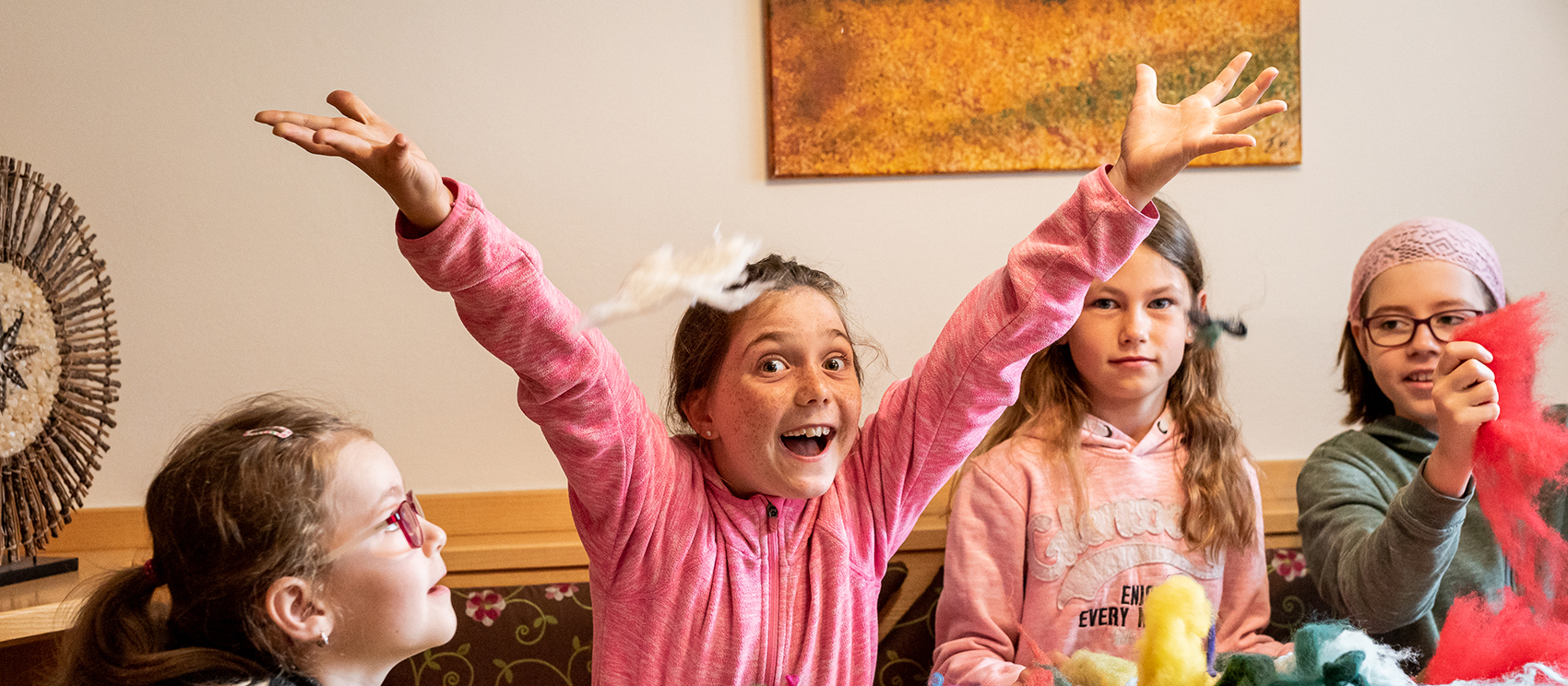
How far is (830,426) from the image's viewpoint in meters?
1.01

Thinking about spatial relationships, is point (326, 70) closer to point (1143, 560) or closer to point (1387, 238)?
point (1143, 560)

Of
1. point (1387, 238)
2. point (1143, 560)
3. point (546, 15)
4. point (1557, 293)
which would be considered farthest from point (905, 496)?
point (1557, 293)

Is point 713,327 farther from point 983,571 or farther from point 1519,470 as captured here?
point 1519,470

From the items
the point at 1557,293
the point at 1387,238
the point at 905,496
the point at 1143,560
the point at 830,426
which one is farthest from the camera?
the point at 1557,293

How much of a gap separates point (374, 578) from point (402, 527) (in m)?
0.05

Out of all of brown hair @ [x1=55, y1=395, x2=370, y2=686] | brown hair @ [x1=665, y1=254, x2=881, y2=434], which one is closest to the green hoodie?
brown hair @ [x1=665, y1=254, x2=881, y2=434]

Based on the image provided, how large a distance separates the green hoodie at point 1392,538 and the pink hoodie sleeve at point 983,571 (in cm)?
37

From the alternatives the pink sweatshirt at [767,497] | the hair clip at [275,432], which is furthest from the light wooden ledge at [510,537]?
the hair clip at [275,432]

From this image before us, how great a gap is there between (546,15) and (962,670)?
3.83 feet

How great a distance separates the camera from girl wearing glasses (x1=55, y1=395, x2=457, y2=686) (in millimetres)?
810

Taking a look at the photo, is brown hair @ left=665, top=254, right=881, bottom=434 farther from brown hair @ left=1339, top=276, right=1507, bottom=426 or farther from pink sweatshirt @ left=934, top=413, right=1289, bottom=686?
brown hair @ left=1339, top=276, right=1507, bottom=426

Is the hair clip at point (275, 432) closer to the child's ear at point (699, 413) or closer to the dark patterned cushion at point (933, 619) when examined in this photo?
→ the child's ear at point (699, 413)

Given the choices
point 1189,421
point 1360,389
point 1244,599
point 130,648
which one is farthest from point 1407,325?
point 130,648

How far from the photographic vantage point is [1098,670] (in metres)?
0.98
